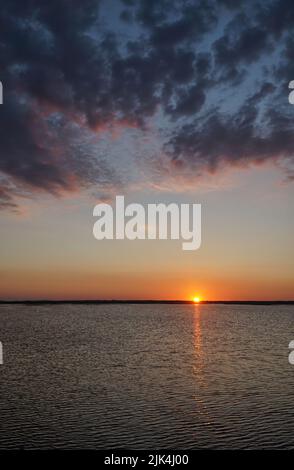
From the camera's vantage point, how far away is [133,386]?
49312 mm

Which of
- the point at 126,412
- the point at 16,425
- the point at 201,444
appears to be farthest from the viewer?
the point at 126,412

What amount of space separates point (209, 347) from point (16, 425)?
64.8 m

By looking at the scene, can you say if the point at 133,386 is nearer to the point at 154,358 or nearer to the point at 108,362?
the point at 108,362

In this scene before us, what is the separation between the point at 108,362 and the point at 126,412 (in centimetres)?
3187

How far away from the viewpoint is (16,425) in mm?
34250
